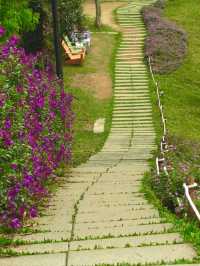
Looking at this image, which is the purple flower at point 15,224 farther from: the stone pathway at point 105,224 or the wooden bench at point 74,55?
the wooden bench at point 74,55

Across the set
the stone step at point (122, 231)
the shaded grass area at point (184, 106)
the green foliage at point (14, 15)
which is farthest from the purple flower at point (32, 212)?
the green foliage at point (14, 15)

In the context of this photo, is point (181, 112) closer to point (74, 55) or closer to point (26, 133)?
point (74, 55)

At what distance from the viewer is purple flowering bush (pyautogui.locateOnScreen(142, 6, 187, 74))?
33369 millimetres

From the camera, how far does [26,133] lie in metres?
11.3

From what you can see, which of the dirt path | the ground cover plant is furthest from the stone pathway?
the dirt path

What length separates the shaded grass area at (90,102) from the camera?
23.0 m

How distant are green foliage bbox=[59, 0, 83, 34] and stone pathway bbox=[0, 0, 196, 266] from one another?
12.3m

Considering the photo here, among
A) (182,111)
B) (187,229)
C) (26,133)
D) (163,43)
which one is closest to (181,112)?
(182,111)

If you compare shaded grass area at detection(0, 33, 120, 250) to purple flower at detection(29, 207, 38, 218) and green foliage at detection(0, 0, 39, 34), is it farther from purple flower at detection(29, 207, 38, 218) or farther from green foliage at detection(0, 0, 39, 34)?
green foliage at detection(0, 0, 39, 34)

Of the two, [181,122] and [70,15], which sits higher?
[70,15]

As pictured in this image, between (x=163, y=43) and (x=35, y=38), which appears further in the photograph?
(x=163, y=43)

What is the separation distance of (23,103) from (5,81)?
58 cm

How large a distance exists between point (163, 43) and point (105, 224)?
27.9m

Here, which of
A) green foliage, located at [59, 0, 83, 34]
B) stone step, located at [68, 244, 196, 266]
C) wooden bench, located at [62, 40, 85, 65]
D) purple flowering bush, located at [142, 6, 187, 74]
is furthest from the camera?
purple flowering bush, located at [142, 6, 187, 74]
